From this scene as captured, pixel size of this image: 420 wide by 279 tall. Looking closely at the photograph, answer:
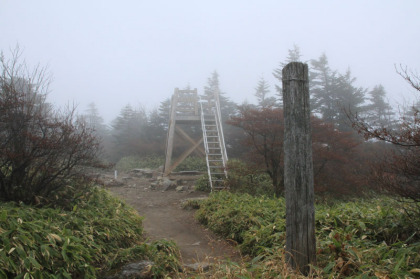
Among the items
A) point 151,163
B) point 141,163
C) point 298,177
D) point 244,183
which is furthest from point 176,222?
point 141,163

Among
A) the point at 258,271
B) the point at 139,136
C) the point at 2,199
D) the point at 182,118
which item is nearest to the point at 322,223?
the point at 258,271

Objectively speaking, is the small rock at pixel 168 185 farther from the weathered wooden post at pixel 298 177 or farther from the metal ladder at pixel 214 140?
the weathered wooden post at pixel 298 177

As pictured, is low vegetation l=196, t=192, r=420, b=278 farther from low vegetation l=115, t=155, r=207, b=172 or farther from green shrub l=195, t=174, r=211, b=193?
low vegetation l=115, t=155, r=207, b=172

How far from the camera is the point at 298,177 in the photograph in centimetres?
277

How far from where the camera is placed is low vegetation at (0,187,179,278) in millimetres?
2865

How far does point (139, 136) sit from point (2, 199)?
19667 millimetres

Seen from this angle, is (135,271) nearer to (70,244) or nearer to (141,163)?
(70,244)

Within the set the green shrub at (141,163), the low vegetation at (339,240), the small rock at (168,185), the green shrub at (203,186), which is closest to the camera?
the low vegetation at (339,240)

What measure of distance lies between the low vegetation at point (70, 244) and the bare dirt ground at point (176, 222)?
639 mm

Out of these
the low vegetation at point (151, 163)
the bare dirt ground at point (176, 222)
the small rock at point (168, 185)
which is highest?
the low vegetation at point (151, 163)

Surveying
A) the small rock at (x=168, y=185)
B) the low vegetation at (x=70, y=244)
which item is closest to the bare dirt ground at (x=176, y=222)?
the small rock at (x=168, y=185)

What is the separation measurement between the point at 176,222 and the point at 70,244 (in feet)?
11.7

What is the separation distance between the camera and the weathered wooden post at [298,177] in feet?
9.05

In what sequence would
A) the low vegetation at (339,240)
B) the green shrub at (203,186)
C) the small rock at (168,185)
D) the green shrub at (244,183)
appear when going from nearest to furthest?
the low vegetation at (339,240)
the green shrub at (244,183)
the green shrub at (203,186)
the small rock at (168,185)
